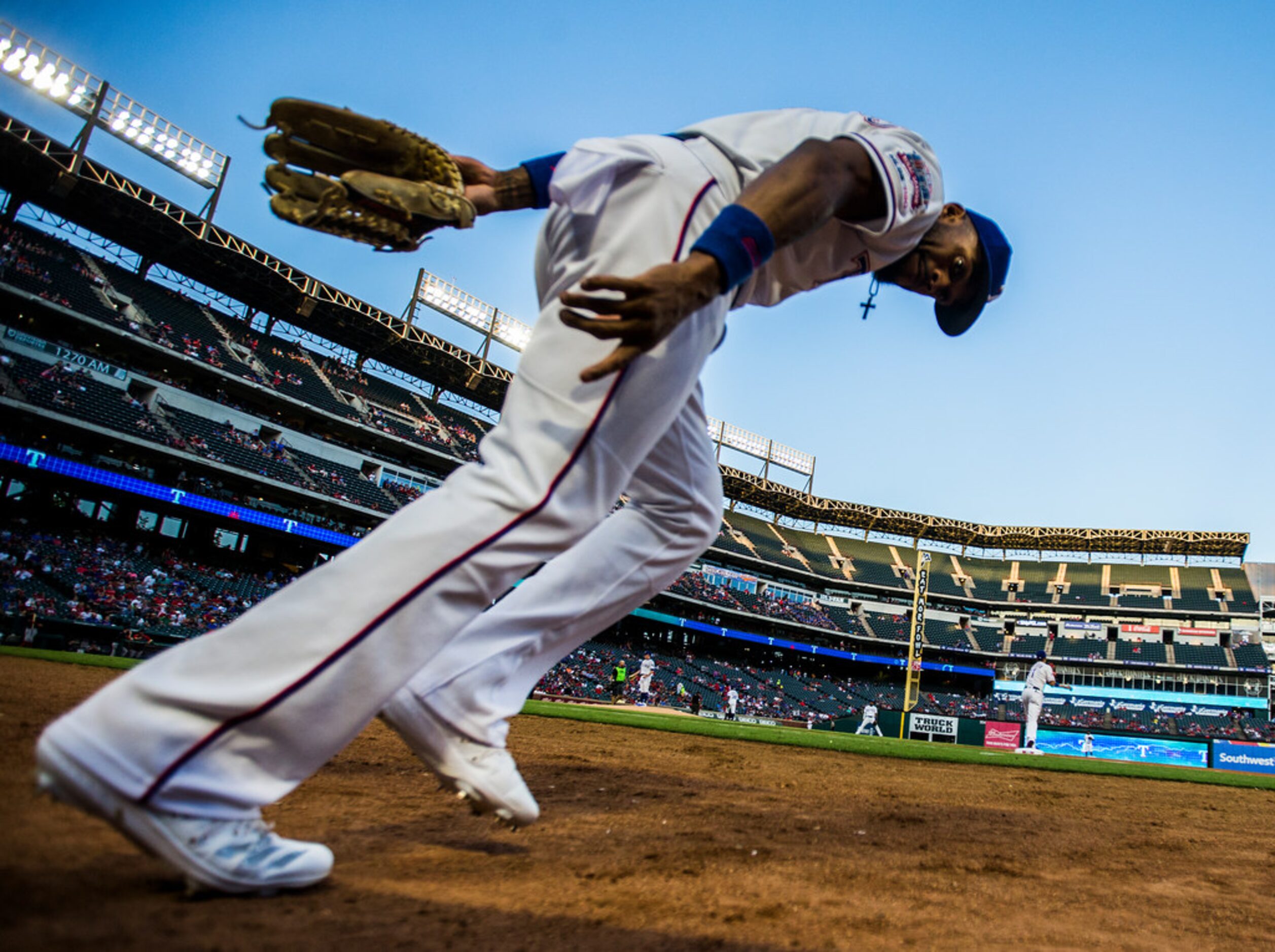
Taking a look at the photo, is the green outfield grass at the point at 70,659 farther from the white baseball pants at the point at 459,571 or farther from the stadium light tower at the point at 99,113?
the stadium light tower at the point at 99,113

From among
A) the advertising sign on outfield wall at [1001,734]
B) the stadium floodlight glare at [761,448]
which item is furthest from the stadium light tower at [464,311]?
the advertising sign on outfield wall at [1001,734]

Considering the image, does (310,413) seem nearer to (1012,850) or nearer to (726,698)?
(726,698)

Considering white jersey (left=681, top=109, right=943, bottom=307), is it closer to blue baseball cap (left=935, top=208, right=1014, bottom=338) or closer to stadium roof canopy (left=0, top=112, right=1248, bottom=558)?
blue baseball cap (left=935, top=208, right=1014, bottom=338)

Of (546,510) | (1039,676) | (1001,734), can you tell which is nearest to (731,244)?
(546,510)

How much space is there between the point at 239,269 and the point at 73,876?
28.6 meters

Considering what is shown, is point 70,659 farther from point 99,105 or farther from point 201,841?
point 99,105

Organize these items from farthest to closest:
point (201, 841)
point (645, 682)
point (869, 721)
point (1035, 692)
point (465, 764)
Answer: point (645, 682), point (869, 721), point (1035, 692), point (465, 764), point (201, 841)

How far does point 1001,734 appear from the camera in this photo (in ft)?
70.8

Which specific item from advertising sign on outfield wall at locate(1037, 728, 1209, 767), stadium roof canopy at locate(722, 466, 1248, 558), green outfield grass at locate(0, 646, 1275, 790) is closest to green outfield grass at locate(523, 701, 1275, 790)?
green outfield grass at locate(0, 646, 1275, 790)

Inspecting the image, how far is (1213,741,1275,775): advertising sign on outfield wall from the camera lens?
18.8 meters

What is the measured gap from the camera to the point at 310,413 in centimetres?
2780

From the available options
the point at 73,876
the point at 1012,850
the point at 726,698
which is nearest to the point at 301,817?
the point at 73,876

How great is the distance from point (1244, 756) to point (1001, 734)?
550 centimetres

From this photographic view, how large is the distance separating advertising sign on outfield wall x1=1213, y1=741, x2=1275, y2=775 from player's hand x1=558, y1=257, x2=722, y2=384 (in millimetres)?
23335
